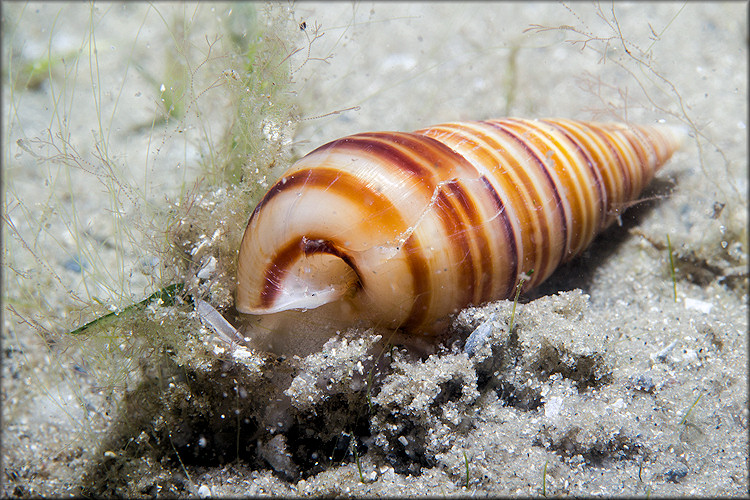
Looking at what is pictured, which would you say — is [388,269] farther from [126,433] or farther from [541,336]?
[126,433]

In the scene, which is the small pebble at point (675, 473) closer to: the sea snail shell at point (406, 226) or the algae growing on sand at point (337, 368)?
the algae growing on sand at point (337, 368)

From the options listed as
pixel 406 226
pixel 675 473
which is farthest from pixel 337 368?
pixel 675 473

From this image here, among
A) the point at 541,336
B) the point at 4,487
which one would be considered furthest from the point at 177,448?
the point at 541,336

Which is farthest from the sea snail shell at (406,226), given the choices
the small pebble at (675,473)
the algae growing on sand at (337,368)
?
the small pebble at (675,473)

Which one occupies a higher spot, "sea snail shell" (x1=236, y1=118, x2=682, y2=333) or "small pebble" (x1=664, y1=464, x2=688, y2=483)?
"sea snail shell" (x1=236, y1=118, x2=682, y2=333)

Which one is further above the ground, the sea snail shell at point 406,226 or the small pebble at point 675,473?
the sea snail shell at point 406,226

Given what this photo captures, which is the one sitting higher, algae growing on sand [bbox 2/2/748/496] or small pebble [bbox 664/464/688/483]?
algae growing on sand [bbox 2/2/748/496]

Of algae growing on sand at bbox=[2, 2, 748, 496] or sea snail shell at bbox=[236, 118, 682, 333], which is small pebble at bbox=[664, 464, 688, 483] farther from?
sea snail shell at bbox=[236, 118, 682, 333]

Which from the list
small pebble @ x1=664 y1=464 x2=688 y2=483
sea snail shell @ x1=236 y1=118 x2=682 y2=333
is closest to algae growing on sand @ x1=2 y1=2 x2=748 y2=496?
small pebble @ x1=664 y1=464 x2=688 y2=483
